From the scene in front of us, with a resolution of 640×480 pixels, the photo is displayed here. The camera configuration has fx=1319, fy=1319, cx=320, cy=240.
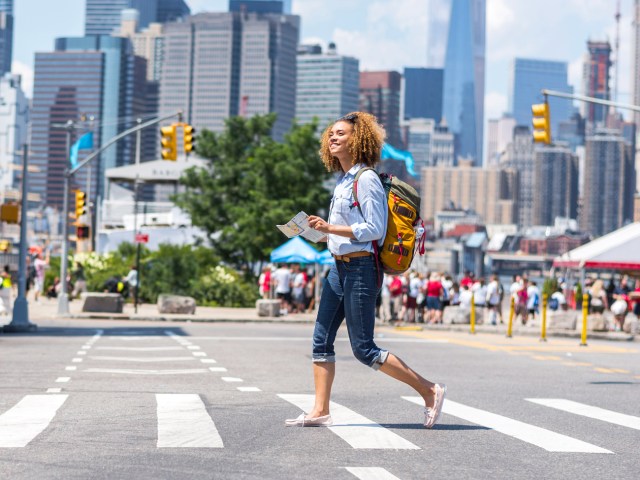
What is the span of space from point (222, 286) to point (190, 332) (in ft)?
65.9

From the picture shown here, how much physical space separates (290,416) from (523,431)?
5.27ft

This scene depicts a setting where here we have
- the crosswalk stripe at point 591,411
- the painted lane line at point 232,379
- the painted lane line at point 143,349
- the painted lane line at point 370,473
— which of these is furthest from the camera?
the painted lane line at point 143,349

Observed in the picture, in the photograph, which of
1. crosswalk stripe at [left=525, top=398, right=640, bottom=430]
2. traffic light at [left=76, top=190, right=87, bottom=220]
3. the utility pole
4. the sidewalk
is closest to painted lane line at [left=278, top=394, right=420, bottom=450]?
crosswalk stripe at [left=525, top=398, right=640, bottom=430]

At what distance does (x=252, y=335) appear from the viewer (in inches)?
962

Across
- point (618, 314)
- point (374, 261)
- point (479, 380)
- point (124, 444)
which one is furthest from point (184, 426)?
point (618, 314)

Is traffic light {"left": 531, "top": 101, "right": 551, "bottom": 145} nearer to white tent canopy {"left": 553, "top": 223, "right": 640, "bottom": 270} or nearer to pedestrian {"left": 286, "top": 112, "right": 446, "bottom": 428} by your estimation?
white tent canopy {"left": 553, "top": 223, "right": 640, "bottom": 270}

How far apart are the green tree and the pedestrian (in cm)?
4074

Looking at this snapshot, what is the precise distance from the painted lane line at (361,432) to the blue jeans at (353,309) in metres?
0.40

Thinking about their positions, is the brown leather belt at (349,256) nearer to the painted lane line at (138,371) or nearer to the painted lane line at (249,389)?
the painted lane line at (249,389)

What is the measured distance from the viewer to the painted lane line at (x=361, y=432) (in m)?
7.28

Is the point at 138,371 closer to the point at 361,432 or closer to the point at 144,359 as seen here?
the point at 144,359

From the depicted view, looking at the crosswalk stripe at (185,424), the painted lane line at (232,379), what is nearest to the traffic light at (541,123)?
the painted lane line at (232,379)

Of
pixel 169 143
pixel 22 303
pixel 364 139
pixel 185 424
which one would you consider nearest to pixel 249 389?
pixel 185 424

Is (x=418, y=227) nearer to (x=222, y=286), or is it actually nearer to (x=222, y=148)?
(x=222, y=286)
